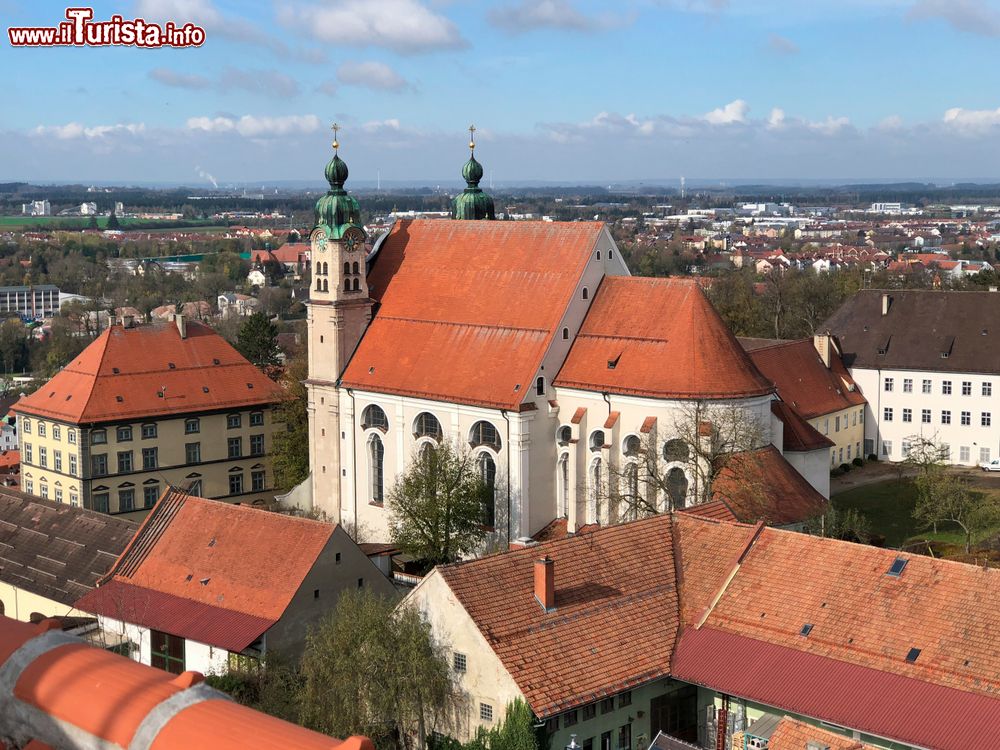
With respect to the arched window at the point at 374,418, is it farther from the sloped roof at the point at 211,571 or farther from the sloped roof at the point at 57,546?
the sloped roof at the point at 211,571

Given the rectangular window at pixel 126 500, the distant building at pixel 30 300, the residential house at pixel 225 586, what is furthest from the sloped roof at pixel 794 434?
the distant building at pixel 30 300

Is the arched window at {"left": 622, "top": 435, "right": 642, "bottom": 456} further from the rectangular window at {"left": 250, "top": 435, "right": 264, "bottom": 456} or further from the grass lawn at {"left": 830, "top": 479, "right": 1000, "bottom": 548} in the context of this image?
the rectangular window at {"left": 250, "top": 435, "right": 264, "bottom": 456}

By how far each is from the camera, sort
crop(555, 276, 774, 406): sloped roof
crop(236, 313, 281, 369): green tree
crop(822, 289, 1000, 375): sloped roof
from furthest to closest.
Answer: crop(236, 313, 281, 369): green tree → crop(822, 289, 1000, 375): sloped roof → crop(555, 276, 774, 406): sloped roof

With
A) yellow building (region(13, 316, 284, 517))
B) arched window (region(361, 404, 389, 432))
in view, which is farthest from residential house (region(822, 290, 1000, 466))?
yellow building (region(13, 316, 284, 517))

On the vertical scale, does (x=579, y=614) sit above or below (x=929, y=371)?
below

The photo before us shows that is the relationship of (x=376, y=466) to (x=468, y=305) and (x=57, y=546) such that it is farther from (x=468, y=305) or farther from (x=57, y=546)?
(x=57, y=546)

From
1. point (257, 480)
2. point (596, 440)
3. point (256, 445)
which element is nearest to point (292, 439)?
point (256, 445)

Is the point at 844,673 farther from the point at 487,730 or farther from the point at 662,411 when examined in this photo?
the point at 662,411
